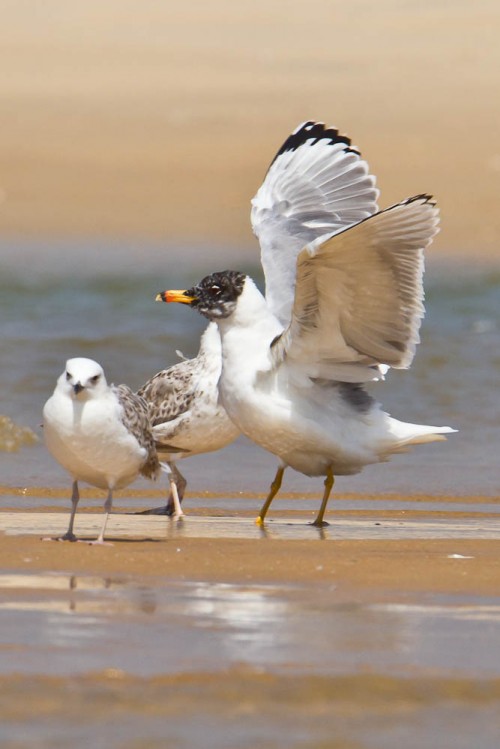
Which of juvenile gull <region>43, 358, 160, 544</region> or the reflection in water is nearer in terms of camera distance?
the reflection in water

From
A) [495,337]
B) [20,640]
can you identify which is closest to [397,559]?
[20,640]

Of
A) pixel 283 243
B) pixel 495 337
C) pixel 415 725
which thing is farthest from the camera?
pixel 495 337

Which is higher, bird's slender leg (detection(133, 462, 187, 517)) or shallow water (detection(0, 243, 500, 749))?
shallow water (detection(0, 243, 500, 749))

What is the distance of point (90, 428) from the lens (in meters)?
7.56

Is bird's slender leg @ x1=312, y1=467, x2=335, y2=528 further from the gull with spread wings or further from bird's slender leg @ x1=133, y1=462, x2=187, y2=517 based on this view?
bird's slender leg @ x1=133, y1=462, x2=187, y2=517

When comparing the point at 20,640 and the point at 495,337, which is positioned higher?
the point at 20,640

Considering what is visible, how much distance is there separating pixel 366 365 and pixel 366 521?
96 centimetres

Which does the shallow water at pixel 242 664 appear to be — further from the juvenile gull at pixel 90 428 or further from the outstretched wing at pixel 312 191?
the outstretched wing at pixel 312 191

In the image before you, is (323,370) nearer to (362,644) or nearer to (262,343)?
(262,343)

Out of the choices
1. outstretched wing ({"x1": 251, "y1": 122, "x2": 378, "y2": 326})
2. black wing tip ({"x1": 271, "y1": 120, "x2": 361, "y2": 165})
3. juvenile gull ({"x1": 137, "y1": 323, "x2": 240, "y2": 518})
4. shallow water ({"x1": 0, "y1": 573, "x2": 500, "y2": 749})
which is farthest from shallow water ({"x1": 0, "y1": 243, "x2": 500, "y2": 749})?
black wing tip ({"x1": 271, "y1": 120, "x2": 361, "y2": 165})

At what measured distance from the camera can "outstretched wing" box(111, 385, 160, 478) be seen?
25.9 ft

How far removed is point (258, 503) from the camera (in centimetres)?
1088

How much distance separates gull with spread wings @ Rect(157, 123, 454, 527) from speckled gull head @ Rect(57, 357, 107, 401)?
128 centimetres

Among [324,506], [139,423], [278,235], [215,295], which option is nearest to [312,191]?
[278,235]
